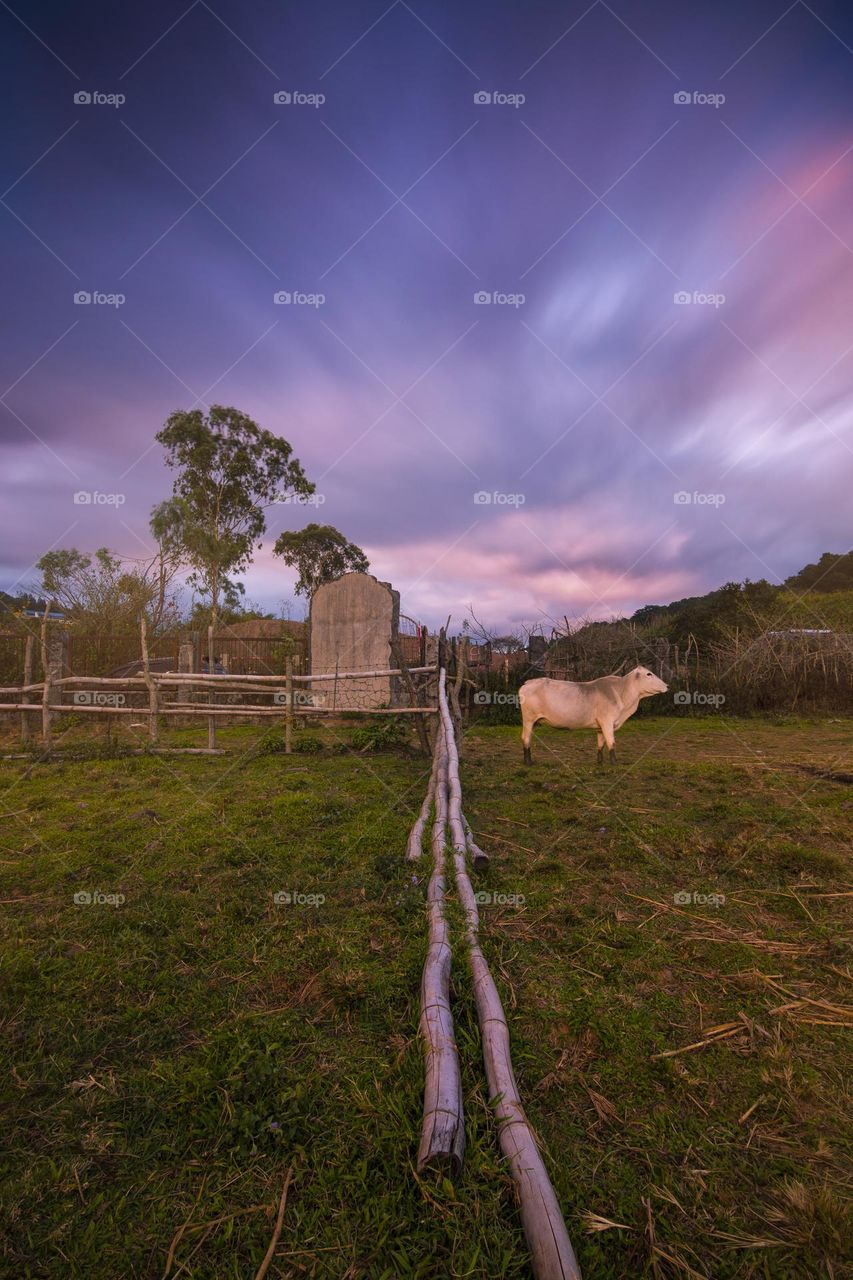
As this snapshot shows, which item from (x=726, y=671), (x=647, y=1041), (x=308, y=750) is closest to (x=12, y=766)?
(x=308, y=750)

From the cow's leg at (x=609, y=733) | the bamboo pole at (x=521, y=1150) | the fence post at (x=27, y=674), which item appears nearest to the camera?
the bamboo pole at (x=521, y=1150)

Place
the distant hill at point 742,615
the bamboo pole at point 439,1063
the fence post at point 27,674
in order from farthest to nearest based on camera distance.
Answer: the distant hill at point 742,615 < the fence post at point 27,674 < the bamboo pole at point 439,1063

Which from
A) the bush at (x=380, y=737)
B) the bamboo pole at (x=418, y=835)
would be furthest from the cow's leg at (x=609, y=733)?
the bush at (x=380, y=737)

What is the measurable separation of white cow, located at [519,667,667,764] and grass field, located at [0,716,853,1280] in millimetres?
2696

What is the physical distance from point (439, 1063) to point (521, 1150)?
13.8 inches

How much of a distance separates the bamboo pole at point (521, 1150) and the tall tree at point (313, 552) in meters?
29.7

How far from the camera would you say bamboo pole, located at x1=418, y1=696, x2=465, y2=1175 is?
5.15ft

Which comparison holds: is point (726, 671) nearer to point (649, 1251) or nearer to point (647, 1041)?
point (647, 1041)

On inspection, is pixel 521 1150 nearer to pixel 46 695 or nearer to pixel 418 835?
pixel 418 835

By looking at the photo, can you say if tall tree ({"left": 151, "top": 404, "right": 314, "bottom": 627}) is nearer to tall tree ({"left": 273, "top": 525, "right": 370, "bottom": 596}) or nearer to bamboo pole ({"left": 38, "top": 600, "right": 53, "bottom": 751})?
tall tree ({"left": 273, "top": 525, "right": 370, "bottom": 596})

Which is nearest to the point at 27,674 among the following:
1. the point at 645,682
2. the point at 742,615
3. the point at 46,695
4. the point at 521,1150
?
the point at 46,695

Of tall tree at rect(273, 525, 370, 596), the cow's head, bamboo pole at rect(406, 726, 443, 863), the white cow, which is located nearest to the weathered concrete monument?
the white cow

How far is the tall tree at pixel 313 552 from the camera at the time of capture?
31016 millimetres

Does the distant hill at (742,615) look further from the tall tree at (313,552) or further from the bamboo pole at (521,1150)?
the tall tree at (313,552)
